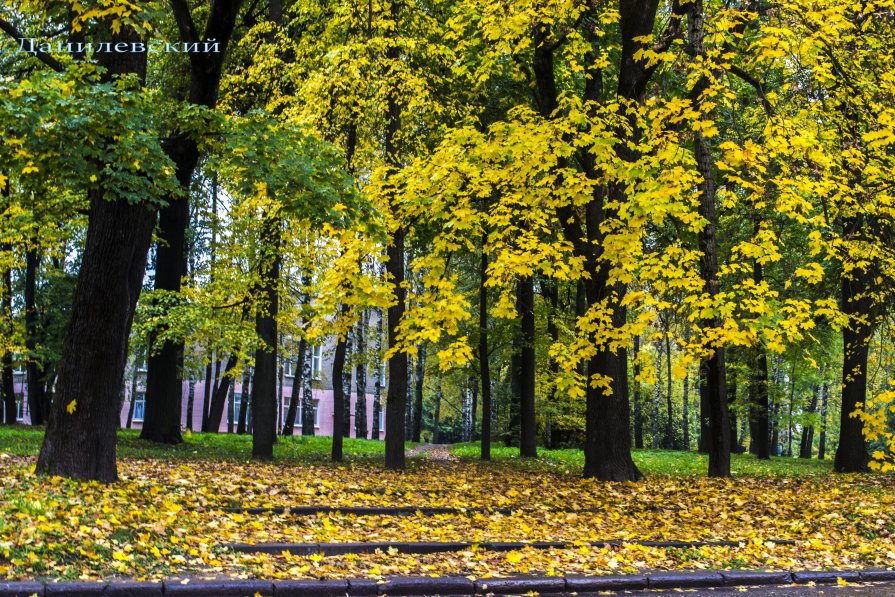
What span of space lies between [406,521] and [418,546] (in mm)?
1403

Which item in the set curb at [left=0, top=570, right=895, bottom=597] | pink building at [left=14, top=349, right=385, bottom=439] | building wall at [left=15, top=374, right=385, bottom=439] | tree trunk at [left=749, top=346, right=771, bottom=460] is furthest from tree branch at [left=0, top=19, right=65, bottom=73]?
building wall at [left=15, top=374, right=385, bottom=439]

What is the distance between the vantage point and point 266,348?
17.1 meters

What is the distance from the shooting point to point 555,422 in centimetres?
2848

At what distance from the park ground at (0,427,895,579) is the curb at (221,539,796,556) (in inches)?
3.9

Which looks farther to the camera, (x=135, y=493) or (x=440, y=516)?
(x=440, y=516)

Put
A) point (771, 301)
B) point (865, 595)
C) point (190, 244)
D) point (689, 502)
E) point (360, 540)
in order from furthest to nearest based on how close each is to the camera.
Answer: point (190, 244) → point (689, 502) → point (771, 301) → point (360, 540) → point (865, 595)

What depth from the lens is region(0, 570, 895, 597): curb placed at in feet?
20.2

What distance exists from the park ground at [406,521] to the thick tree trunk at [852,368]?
296 centimetres

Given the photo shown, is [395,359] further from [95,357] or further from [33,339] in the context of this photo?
[33,339]

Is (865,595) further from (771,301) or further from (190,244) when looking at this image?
(190,244)

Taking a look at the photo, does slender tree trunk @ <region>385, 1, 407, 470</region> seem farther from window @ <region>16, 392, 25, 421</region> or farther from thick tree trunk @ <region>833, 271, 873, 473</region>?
window @ <region>16, 392, 25, 421</region>

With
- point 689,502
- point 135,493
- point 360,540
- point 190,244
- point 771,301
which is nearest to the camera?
point 360,540

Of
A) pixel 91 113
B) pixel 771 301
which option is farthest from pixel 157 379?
pixel 771 301

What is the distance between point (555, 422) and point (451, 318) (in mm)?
17492
